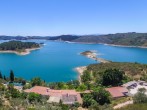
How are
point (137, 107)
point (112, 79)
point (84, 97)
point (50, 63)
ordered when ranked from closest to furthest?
point (137, 107) < point (84, 97) < point (112, 79) < point (50, 63)

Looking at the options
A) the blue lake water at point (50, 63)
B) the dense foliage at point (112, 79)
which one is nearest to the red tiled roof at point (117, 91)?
the dense foliage at point (112, 79)

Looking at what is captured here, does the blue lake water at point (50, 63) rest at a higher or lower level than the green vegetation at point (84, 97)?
lower

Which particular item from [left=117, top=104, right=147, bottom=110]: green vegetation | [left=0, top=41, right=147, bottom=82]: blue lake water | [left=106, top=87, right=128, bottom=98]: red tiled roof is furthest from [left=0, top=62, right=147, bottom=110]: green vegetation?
[left=0, top=41, right=147, bottom=82]: blue lake water

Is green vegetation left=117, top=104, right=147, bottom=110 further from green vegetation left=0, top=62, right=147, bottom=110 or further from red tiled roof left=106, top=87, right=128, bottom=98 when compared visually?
red tiled roof left=106, top=87, right=128, bottom=98

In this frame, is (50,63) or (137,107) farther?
(50,63)

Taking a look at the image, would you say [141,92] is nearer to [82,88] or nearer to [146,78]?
[82,88]

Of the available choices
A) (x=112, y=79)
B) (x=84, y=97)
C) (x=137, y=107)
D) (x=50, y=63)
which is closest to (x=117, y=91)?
(x=112, y=79)

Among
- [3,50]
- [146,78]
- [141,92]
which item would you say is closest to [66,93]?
[141,92]

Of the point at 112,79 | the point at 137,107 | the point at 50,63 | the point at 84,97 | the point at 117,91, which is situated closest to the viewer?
the point at 137,107

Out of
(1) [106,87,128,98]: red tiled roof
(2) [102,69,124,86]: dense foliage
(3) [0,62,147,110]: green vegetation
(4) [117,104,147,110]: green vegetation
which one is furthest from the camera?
(2) [102,69,124,86]: dense foliage

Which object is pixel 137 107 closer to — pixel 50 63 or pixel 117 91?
pixel 117 91

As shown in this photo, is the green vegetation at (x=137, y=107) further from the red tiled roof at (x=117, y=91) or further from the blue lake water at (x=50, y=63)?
the blue lake water at (x=50, y=63)
